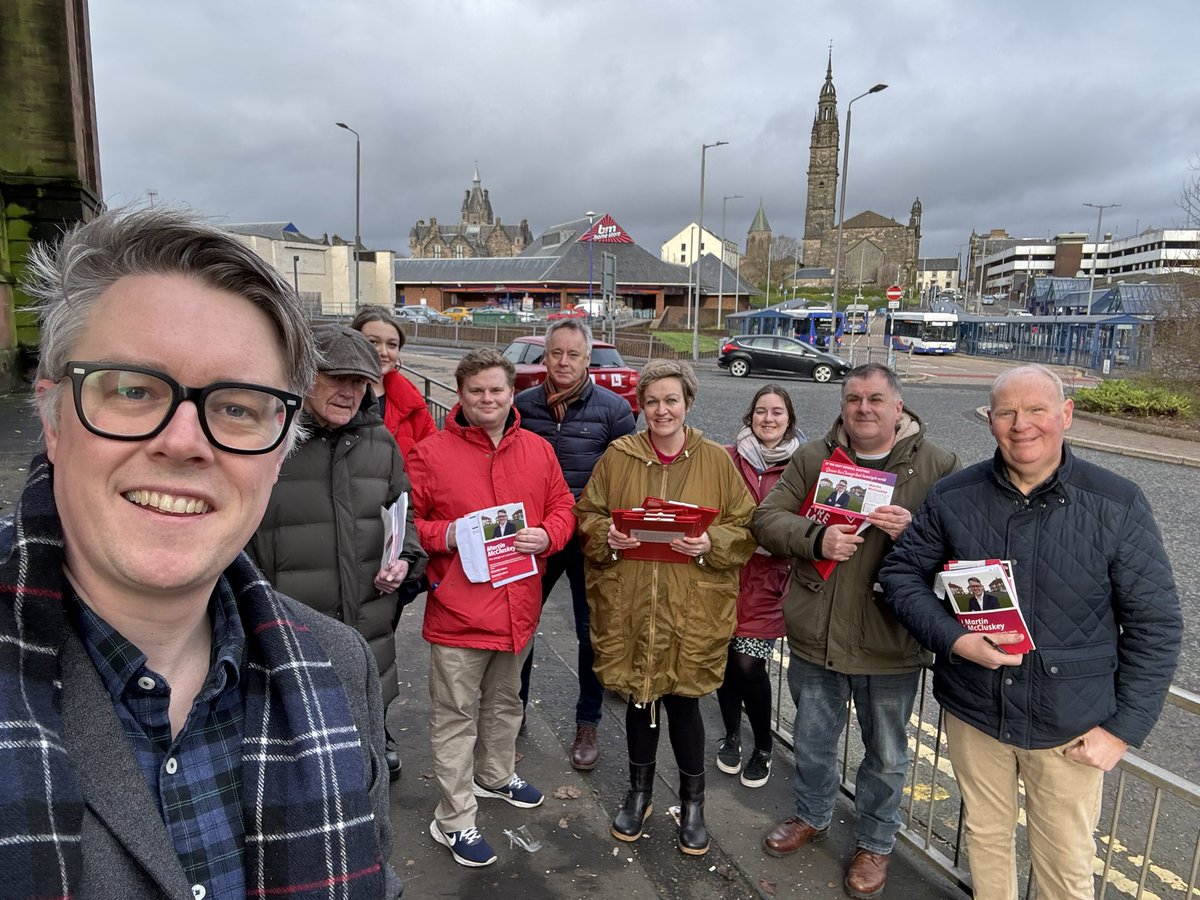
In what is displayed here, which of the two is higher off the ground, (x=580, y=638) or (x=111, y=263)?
(x=111, y=263)

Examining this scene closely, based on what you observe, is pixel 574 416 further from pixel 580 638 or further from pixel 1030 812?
pixel 1030 812

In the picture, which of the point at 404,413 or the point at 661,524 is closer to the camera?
the point at 661,524

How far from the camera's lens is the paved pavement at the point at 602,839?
3018 mm

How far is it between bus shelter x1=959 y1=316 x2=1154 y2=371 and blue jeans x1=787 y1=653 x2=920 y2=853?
25393mm

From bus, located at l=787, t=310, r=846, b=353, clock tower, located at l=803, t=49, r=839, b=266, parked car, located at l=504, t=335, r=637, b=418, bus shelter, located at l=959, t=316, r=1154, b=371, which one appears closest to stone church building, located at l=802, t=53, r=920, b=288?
clock tower, located at l=803, t=49, r=839, b=266

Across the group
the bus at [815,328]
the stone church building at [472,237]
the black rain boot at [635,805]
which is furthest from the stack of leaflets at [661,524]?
the stone church building at [472,237]

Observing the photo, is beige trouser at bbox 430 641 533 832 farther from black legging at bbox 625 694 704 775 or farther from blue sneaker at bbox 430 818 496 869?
black legging at bbox 625 694 704 775

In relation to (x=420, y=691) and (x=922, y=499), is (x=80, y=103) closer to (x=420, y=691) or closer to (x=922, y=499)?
(x=420, y=691)

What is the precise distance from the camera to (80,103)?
1367 cm

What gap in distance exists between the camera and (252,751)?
1138 mm

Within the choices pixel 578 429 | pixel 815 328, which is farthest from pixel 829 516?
pixel 815 328

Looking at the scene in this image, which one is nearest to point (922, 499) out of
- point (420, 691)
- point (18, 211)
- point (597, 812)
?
point (597, 812)

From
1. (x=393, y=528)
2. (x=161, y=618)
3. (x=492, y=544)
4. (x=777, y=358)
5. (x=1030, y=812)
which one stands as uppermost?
(x=161, y=618)

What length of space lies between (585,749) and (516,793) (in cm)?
49
